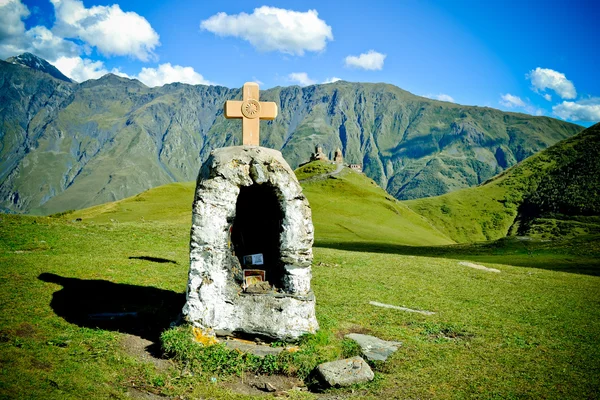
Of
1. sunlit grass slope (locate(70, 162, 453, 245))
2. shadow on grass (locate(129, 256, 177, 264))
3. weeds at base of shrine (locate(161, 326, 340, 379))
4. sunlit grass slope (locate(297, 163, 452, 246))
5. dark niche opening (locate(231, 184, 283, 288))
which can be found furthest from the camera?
sunlit grass slope (locate(297, 163, 452, 246))

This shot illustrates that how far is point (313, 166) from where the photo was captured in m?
122

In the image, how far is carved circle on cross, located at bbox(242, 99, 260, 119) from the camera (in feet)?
43.9

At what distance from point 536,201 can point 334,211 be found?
6561 centimetres

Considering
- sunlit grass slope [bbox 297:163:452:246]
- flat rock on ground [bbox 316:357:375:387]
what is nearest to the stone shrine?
flat rock on ground [bbox 316:357:375:387]

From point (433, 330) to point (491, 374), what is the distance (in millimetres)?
3493

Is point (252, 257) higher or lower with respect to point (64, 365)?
higher

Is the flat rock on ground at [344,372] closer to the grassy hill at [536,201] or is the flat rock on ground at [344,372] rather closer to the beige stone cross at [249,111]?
the beige stone cross at [249,111]

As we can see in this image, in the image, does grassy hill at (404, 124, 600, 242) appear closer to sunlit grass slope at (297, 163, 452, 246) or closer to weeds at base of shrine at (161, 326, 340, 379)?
sunlit grass slope at (297, 163, 452, 246)

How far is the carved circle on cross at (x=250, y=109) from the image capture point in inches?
527

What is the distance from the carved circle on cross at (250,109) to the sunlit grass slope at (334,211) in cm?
2829

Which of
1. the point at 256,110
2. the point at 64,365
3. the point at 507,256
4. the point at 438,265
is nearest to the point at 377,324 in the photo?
the point at 256,110

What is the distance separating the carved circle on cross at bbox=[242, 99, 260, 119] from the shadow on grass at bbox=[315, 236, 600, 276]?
82.2 ft

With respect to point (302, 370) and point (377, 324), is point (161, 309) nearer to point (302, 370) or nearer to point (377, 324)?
point (302, 370)

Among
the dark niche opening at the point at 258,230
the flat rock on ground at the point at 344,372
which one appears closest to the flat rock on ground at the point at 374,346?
the flat rock on ground at the point at 344,372
